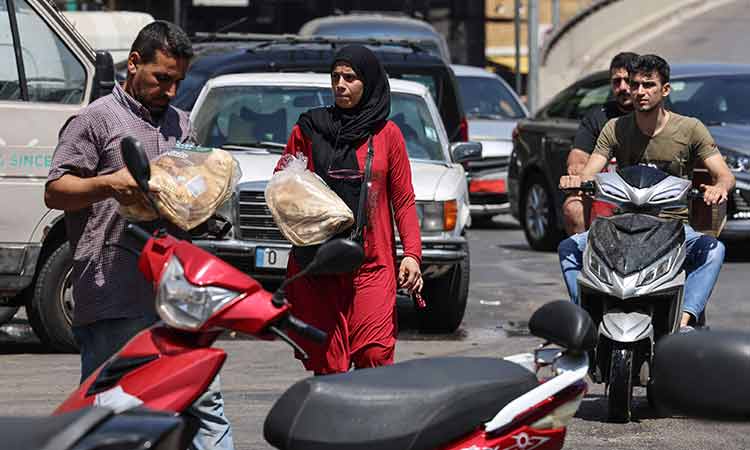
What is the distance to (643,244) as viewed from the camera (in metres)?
7.79

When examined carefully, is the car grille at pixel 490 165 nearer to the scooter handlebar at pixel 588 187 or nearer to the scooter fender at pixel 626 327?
the scooter handlebar at pixel 588 187

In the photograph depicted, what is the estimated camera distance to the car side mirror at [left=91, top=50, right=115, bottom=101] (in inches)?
374

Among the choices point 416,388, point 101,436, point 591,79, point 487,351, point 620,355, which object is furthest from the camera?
point 591,79

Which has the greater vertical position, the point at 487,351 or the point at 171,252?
the point at 171,252

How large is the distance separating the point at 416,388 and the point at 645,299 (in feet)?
13.0

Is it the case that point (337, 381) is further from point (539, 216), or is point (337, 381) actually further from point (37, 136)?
point (539, 216)

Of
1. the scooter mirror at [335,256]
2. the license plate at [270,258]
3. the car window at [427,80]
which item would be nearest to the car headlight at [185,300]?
the scooter mirror at [335,256]

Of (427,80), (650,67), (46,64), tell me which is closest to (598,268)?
(650,67)

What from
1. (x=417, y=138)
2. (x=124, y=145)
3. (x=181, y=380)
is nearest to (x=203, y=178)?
(x=124, y=145)

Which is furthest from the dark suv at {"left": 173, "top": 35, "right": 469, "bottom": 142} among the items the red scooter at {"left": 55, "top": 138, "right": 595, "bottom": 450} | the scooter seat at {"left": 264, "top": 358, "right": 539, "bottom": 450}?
the scooter seat at {"left": 264, "top": 358, "right": 539, "bottom": 450}

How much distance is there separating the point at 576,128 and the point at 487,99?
559 cm

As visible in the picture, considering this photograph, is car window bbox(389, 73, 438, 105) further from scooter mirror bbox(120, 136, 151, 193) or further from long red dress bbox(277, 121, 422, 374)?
scooter mirror bbox(120, 136, 151, 193)

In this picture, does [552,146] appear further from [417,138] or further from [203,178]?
[203,178]

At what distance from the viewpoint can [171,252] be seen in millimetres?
4168
